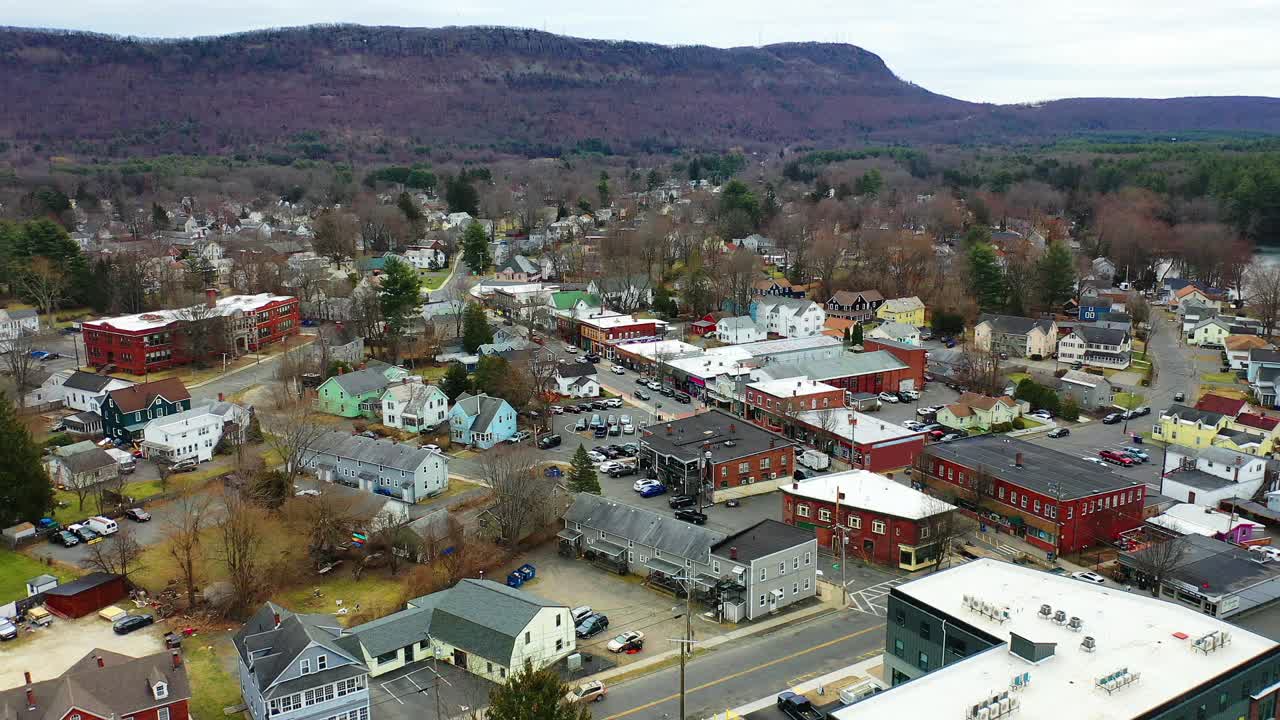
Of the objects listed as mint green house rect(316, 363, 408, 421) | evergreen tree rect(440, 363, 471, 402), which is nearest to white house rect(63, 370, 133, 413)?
mint green house rect(316, 363, 408, 421)

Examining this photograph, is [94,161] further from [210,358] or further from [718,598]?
[718,598]

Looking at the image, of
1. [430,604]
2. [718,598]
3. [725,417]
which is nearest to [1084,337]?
[725,417]

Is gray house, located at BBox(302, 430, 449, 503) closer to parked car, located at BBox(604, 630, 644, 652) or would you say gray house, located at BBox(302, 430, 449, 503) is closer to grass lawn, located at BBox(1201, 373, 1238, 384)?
parked car, located at BBox(604, 630, 644, 652)

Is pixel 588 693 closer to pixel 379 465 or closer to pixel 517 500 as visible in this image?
pixel 517 500

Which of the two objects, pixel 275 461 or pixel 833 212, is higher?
pixel 833 212

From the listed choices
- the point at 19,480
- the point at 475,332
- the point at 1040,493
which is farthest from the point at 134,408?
the point at 1040,493

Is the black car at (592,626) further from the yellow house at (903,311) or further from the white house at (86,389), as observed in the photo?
the yellow house at (903,311)
